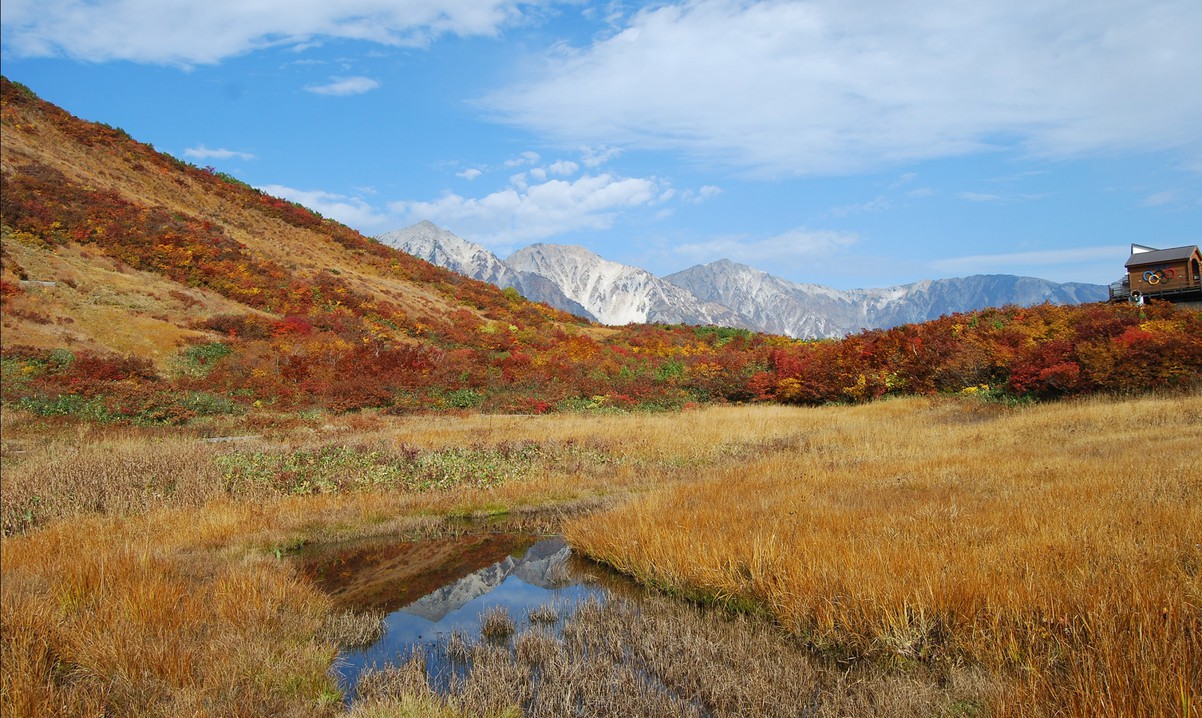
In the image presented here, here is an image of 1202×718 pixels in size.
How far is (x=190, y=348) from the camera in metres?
28.2

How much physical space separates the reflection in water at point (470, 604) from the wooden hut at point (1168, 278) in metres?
43.6

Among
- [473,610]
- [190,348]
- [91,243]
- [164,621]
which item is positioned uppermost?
[91,243]

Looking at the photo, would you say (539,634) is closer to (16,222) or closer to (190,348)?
(190,348)

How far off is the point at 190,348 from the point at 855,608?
98.9 feet

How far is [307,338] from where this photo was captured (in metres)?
32.4

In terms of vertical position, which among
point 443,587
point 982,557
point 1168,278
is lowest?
point 443,587

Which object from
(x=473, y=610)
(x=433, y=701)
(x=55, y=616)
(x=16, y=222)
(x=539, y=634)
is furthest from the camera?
(x=16, y=222)

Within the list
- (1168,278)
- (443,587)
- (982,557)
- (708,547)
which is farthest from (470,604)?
(1168,278)

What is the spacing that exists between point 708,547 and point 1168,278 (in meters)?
46.3

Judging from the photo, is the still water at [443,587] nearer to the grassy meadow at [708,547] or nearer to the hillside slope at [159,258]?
the grassy meadow at [708,547]

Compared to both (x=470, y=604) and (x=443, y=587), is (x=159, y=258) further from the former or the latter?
(x=470, y=604)

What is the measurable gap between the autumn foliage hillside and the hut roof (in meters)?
19.8

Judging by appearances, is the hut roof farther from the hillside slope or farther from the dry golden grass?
the hillside slope

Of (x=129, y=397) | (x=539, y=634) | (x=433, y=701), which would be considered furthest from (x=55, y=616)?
(x=129, y=397)
